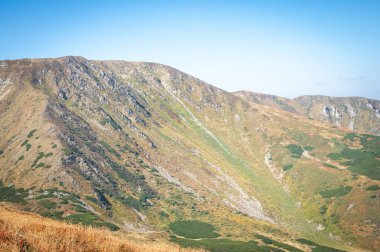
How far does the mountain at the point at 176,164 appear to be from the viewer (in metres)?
78.1

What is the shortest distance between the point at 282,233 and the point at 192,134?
78709 millimetres

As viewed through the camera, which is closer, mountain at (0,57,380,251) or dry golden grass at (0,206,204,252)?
dry golden grass at (0,206,204,252)

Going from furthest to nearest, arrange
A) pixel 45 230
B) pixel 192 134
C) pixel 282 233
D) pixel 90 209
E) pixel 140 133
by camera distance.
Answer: pixel 192 134 → pixel 140 133 → pixel 282 233 → pixel 90 209 → pixel 45 230

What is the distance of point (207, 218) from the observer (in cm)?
9100

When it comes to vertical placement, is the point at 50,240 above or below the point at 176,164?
above

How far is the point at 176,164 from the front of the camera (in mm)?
122188

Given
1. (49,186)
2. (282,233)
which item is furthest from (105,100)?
(282,233)

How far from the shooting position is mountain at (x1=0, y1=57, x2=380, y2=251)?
256 ft

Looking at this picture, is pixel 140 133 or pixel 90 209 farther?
pixel 140 133

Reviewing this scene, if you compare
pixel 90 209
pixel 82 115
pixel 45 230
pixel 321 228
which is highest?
pixel 82 115

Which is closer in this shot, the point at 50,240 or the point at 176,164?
the point at 50,240

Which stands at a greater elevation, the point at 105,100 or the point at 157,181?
the point at 105,100

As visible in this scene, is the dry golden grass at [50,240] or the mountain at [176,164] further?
A: the mountain at [176,164]

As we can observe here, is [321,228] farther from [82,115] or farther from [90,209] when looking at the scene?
[82,115]
